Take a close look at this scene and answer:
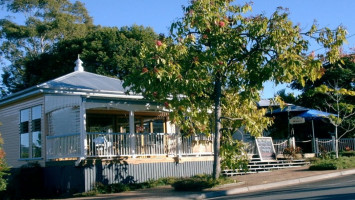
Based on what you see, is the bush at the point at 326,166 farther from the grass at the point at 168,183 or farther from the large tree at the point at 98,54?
the large tree at the point at 98,54

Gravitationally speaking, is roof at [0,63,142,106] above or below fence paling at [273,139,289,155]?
above

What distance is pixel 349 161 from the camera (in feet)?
67.8

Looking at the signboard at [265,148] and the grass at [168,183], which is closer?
the grass at [168,183]

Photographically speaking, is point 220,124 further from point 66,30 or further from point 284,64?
point 66,30

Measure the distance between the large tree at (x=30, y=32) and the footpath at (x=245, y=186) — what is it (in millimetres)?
27907

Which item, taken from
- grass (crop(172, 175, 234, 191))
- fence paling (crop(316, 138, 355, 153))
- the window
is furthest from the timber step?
the window

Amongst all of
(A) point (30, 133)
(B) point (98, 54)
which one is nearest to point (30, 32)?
(B) point (98, 54)

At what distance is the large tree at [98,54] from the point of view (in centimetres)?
3581

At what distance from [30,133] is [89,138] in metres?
4.18

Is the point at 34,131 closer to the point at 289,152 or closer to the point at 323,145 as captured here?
the point at 289,152

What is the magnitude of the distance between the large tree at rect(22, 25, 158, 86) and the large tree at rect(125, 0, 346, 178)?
62.9 feet

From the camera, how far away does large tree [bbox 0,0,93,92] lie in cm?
4150

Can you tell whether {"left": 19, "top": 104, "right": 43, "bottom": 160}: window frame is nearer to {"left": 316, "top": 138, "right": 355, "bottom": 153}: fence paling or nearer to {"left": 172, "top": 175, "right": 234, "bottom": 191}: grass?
{"left": 172, "top": 175, "right": 234, "bottom": 191}: grass

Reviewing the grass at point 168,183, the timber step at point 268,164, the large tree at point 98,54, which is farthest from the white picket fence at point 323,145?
the large tree at point 98,54
